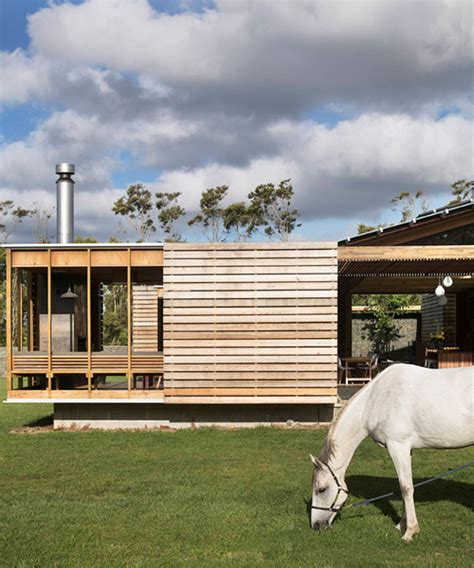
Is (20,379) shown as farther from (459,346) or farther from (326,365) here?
(459,346)

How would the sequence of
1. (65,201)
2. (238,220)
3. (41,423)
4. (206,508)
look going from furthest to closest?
1. (238,220)
2. (65,201)
3. (41,423)
4. (206,508)

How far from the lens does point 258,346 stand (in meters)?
13.9

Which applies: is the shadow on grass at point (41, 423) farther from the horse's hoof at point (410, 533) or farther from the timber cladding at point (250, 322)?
the horse's hoof at point (410, 533)

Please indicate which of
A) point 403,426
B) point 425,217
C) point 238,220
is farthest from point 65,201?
point 238,220

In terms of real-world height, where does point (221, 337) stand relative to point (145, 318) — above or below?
below

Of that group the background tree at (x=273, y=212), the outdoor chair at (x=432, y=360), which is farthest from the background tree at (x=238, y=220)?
the outdoor chair at (x=432, y=360)

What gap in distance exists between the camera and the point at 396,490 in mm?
8484

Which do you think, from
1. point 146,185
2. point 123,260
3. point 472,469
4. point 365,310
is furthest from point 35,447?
point 146,185

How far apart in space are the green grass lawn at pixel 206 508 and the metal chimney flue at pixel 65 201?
584 cm

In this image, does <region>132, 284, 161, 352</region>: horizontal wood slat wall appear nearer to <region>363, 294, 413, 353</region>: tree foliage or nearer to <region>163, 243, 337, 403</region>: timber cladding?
<region>163, 243, 337, 403</region>: timber cladding

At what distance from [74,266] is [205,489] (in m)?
6.63

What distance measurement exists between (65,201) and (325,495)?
12.0 meters

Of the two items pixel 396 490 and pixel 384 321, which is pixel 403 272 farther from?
pixel 384 321

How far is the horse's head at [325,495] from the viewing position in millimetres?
6766
